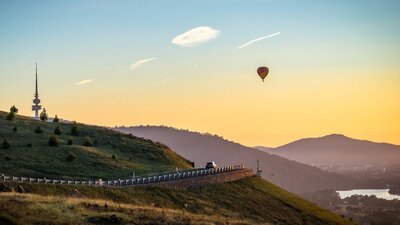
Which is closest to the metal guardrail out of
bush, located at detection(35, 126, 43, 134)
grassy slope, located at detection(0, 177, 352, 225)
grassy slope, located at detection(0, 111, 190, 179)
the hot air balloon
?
grassy slope, located at detection(0, 177, 352, 225)

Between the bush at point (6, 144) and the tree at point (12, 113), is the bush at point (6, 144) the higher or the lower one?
the lower one

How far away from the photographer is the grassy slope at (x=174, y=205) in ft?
139

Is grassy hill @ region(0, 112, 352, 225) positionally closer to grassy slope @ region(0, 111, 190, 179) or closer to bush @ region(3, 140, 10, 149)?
grassy slope @ region(0, 111, 190, 179)

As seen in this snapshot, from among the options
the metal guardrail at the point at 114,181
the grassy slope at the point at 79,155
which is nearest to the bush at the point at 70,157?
the grassy slope at the point at 79,155

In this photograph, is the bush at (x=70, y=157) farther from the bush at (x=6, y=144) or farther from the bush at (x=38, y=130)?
the bush at (x=38, y=130)

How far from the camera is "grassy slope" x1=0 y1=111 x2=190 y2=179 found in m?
77.3

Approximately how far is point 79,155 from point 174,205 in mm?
28321

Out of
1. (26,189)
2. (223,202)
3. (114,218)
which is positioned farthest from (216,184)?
(114,218)

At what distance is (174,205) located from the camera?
65.8m

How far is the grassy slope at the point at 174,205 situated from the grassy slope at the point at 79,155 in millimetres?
13965

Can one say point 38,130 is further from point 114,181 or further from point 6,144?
point 114,181

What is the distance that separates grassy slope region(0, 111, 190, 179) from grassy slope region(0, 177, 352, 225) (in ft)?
45.8

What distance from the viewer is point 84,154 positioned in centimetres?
9144

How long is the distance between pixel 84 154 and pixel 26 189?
36.1m
